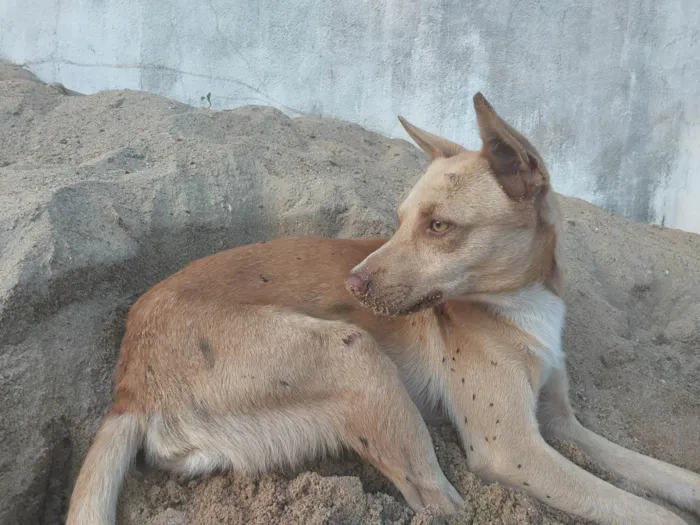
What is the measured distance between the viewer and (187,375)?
8.10 feet

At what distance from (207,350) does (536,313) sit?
149 cm

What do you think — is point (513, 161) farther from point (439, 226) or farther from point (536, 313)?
point (536, 313)

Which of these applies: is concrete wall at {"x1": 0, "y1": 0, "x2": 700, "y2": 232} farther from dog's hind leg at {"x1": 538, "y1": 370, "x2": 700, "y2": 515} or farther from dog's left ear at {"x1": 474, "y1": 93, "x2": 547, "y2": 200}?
dog's left ear at {"x1": 474, "y1": 93, "x2": 547, "y2": 200}

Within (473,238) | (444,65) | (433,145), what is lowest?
(473,238)

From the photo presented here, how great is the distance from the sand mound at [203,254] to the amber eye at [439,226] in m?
0.98

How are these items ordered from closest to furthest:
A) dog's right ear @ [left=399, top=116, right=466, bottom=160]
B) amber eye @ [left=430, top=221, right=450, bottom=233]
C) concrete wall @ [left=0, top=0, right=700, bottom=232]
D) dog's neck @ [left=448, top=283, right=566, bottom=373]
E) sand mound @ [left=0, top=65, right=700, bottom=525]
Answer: sand mound @ [left=0, top=65, right=700, bottom=525] < amber eye @ [left=430, top=221, right=450, bottom=233] < dog's neck @ [left=448, top=283, right=566, bottom=373] < dog's right ear @ [left=399, top=116, right=466, bottom=160] < concrete wall @ [left=0, top=0, right=700, bottom=232]

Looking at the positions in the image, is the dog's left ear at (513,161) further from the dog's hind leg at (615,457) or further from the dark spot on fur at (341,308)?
the dog's hind leg at (615,457)

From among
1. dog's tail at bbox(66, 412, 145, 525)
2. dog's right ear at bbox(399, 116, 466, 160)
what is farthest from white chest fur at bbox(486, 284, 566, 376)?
dog's tail at bbox(66, 412, 145, 525)

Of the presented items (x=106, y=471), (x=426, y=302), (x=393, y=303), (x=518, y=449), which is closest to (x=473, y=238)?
(x=426, y=302)

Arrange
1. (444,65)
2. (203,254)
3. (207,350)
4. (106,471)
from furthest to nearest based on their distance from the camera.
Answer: (444,65), (203,254), (207,350), (106,471)

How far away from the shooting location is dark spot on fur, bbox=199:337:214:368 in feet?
8.16

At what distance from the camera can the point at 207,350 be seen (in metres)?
2.50

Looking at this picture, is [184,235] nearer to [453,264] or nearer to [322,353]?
[322,353]

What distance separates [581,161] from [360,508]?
4133 mm
